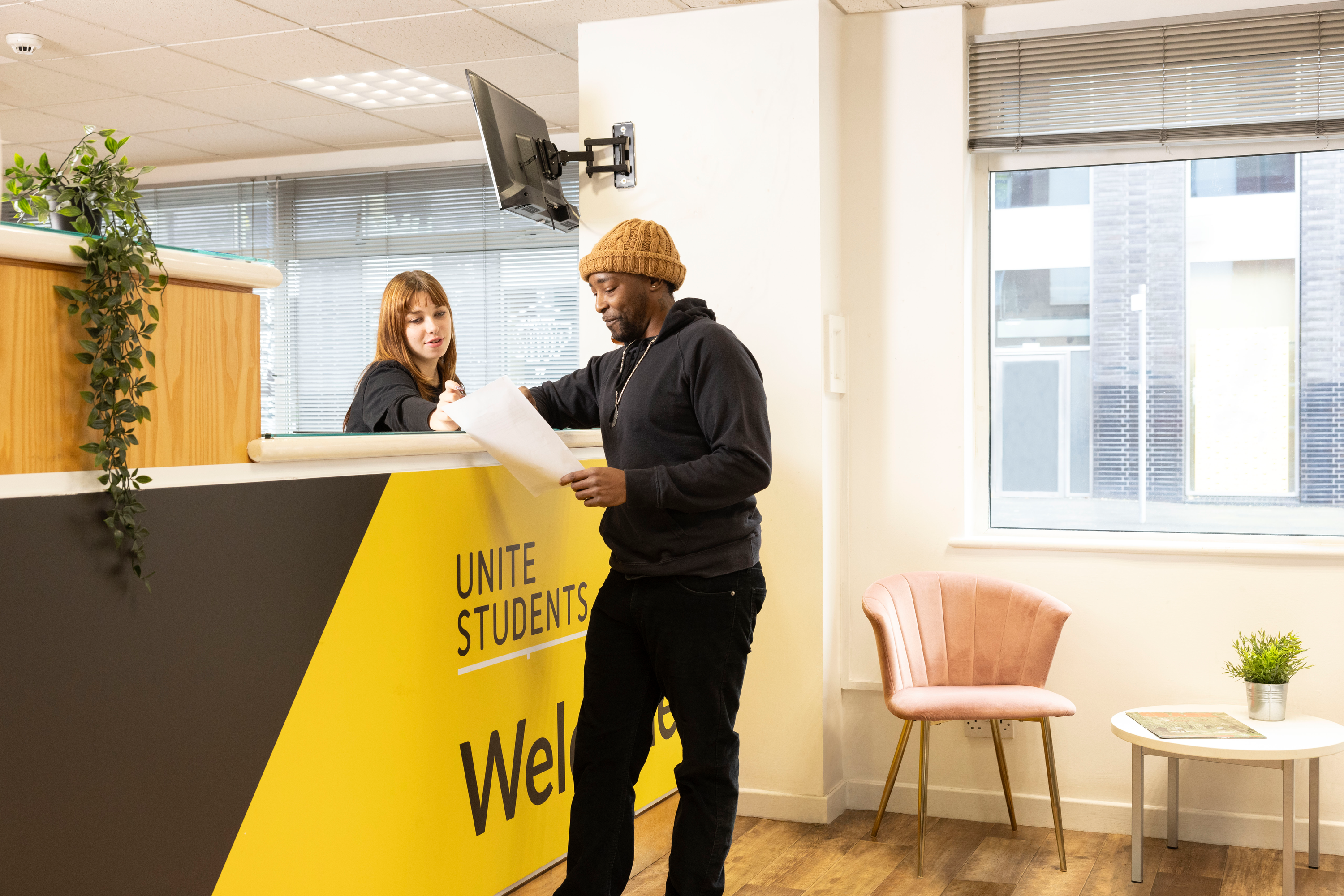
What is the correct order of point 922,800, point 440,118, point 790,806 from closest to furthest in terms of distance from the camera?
1. point 922,800
2. point 790,806
3. point 440,118

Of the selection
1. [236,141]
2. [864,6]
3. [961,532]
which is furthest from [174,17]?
[961,532]

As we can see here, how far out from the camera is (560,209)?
3836 mm

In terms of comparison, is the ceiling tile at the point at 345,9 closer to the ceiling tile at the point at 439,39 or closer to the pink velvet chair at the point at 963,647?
the ceiling tile at the point at 439,39

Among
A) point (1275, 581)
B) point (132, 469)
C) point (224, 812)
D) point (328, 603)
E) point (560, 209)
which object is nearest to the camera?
point (132, 469)

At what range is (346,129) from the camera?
563 centimetres

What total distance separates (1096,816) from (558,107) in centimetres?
359

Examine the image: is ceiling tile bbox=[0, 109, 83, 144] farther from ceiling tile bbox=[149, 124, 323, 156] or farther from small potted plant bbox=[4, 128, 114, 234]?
small potted plant bbox=[4, 128, 114, 234]

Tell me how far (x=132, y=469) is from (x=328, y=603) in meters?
0.52

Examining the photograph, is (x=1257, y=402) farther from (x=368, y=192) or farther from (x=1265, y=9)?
(x=368, y=192)

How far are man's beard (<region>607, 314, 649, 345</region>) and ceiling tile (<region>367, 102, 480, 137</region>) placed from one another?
2.81 m

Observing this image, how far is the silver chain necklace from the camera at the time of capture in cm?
260

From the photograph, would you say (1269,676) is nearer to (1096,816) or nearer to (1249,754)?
(1249,754)

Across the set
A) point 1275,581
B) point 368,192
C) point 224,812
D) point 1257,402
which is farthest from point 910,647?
point 368,192

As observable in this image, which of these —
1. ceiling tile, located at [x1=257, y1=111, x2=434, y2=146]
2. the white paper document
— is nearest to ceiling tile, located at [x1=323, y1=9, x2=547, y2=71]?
ceiling tile, located at [x1=257, y1=111, x2=434, y2=146]
